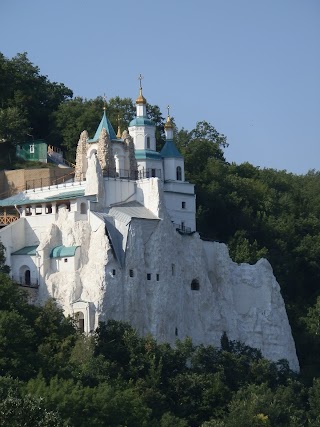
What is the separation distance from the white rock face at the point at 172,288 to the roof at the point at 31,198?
35.2 inches

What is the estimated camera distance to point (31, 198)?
73.1 m

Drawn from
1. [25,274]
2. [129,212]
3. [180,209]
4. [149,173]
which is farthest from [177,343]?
[149,173]

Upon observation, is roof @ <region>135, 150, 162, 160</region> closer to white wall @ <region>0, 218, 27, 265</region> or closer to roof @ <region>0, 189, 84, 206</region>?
roof @ <region>0, 189, 84, 206</region>

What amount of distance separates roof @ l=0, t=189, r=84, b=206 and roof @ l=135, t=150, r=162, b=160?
3.52 m

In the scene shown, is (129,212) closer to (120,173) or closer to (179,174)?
(120,173)

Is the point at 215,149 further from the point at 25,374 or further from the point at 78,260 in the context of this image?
the point at 25,374

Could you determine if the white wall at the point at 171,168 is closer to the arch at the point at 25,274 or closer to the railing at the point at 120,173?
the railing at the point at 120,173

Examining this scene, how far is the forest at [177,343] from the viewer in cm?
6319

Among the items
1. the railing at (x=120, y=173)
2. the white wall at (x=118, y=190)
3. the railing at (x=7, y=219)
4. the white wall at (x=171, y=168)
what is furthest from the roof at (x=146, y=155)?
the railing at (x=7, y=219)

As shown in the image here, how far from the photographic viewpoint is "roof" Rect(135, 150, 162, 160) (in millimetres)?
73812

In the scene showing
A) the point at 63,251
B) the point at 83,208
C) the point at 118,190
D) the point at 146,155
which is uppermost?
the point at 146,155

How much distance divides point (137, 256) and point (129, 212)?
2084 millimetres

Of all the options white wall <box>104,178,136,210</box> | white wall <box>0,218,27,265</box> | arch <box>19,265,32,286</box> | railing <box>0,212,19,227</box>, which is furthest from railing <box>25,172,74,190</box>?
arch <box>19,265,32,286</box>

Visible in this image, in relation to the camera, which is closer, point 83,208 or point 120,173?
point 83,208
